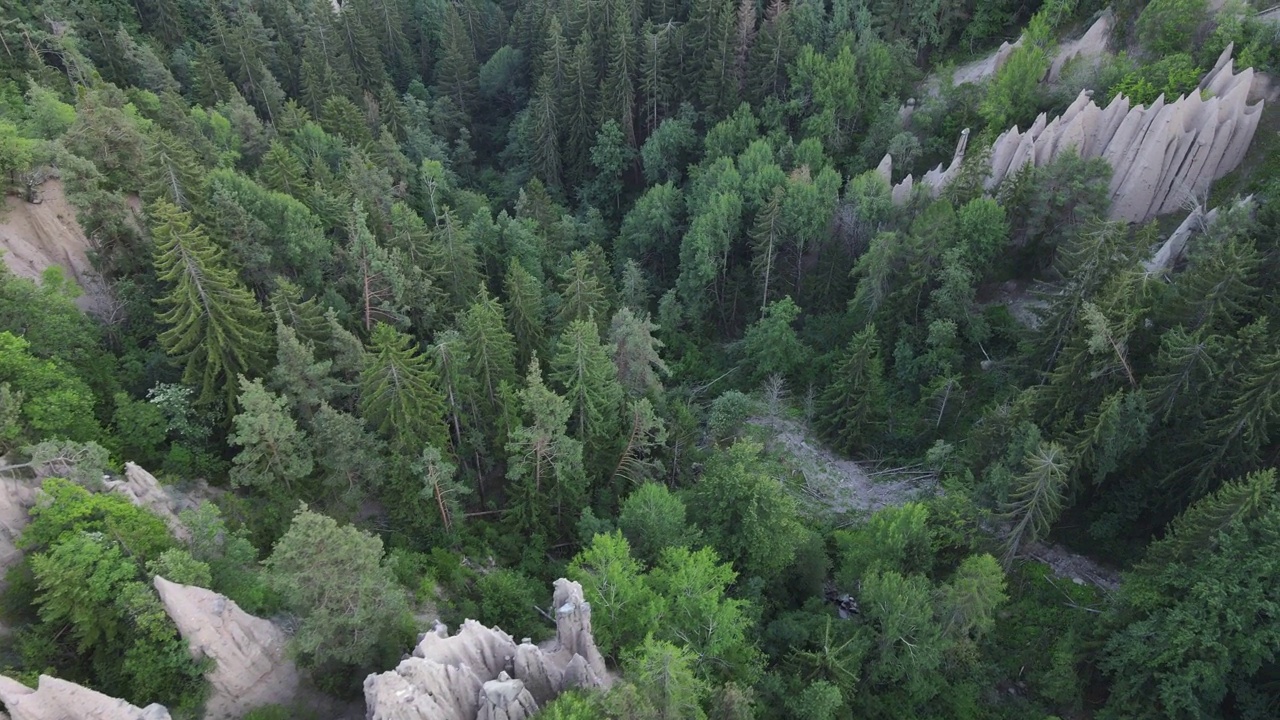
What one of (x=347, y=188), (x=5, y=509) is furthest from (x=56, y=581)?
(x=347, y=188)

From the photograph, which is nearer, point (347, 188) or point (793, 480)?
point (793, 480)

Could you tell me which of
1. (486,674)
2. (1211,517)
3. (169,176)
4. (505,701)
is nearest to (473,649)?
(486,674)

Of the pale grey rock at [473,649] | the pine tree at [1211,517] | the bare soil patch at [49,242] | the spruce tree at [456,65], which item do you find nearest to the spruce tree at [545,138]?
the spruce tree at [456,65]

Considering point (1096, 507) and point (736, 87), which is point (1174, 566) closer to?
point (1096, 507)

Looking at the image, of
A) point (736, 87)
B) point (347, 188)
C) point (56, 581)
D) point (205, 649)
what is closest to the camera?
point (56, 581)

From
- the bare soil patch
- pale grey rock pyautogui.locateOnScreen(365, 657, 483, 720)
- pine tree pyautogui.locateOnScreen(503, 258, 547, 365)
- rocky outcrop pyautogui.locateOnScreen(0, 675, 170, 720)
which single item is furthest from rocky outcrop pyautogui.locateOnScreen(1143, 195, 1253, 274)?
the bare soil patch

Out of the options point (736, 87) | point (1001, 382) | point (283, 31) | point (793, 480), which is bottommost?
point (793, 480)

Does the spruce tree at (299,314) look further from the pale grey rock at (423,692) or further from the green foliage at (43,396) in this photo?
the pale grey rock at (423,692)

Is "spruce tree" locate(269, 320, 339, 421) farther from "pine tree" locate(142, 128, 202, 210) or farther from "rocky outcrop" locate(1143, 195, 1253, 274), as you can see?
"rocky outcrop" locate(1143, 195, 1253, 274)
